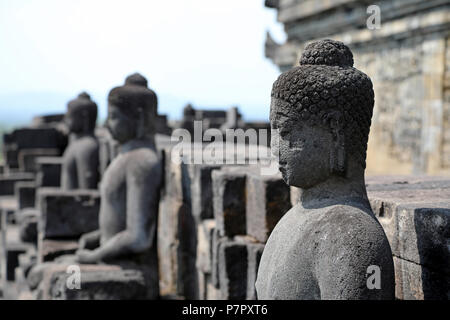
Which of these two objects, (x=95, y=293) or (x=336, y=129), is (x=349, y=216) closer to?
(x=336, y=129)

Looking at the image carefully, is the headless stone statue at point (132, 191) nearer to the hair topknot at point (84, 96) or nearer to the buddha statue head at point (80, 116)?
the buddha statue head at point (80, 116)

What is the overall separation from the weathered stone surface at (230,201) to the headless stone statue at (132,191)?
2.79ft

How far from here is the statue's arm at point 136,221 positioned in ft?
14.8

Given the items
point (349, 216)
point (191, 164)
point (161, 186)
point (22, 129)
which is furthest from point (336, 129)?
point (22, 129)

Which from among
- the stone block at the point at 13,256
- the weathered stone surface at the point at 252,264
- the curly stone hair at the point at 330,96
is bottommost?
the stone block at the point at 13,256

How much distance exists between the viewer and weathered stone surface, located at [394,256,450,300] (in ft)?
7.14

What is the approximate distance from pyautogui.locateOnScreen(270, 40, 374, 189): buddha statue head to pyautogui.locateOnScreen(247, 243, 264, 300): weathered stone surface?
141 cm

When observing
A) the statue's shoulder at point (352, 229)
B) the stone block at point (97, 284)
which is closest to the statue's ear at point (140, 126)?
the stone block at point (97, 284)

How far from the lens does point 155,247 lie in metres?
4.70

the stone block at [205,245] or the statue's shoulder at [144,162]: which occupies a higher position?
the statue's shoulder at [144,162]

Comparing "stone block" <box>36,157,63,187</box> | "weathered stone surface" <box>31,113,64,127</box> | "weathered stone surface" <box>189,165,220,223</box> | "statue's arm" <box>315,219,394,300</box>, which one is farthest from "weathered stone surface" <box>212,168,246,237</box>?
"weathered stone surface" <box>31,113,64,127</box>

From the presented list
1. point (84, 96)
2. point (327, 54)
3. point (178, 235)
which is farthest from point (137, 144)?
point (84, 96)
